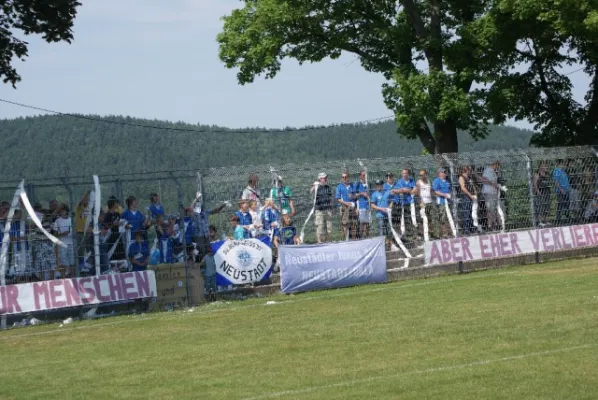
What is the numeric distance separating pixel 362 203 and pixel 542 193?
15.6ft

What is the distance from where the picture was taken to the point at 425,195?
2436 centimetres

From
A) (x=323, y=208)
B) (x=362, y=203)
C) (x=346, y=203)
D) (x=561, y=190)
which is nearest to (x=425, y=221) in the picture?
(x=362, y=203)

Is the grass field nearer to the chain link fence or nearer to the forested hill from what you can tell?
the chain link fence

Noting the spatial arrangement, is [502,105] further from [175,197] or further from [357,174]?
[175,197]

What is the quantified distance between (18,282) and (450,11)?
61.7 feet

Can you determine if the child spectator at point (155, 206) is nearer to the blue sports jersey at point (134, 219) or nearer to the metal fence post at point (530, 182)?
the blue sports jersey at point (134, 219)

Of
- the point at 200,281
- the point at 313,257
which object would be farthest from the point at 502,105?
the point at 200,281

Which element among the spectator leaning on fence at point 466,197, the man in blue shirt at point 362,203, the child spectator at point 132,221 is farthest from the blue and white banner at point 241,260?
the spectator leaning on fence at point 466,197

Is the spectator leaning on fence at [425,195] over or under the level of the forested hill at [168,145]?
under

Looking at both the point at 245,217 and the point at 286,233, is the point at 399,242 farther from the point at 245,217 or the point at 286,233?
the point at 245,217

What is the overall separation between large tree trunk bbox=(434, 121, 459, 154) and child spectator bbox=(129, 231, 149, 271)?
15.3 meters

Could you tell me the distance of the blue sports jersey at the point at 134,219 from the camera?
843 inches

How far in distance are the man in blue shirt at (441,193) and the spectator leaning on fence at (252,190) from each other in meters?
4.28

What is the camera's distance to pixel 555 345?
12.2 m
